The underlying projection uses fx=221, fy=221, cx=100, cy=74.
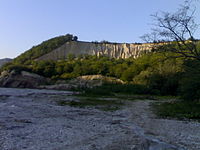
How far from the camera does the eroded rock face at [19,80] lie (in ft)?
216

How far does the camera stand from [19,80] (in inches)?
2650

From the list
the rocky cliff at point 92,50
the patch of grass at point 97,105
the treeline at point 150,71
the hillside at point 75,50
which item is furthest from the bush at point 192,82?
the rocky cliff at point 92,50

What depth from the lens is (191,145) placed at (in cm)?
775

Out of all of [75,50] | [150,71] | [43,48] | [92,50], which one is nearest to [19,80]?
[150,71]

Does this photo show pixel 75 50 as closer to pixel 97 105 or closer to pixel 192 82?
pixel 192 82

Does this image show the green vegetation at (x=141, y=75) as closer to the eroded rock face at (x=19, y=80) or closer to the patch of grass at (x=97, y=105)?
the patch of grass at (x=97, y=105)

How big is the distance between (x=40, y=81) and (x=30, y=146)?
67196 millimetres

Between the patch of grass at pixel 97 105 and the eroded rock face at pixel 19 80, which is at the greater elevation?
the eroded rock face at pixel 19 80

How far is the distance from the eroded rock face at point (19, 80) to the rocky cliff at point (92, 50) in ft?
132

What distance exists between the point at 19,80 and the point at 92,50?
54.6 m

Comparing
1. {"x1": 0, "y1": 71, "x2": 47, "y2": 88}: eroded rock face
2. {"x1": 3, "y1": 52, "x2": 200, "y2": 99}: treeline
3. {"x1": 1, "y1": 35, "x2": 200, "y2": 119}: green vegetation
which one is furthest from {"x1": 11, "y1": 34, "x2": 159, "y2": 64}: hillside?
{"x1": 0, "y1": 71, "x2": 47, "y2": 88}: eroded rock face

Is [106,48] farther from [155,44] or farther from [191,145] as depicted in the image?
[191,145]

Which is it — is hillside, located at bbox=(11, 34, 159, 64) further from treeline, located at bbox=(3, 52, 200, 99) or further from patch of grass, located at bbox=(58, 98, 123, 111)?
patch of grass, located at bbox=(58, 98, 123, 111)

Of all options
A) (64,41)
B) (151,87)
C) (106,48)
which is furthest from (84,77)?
(64,41)
